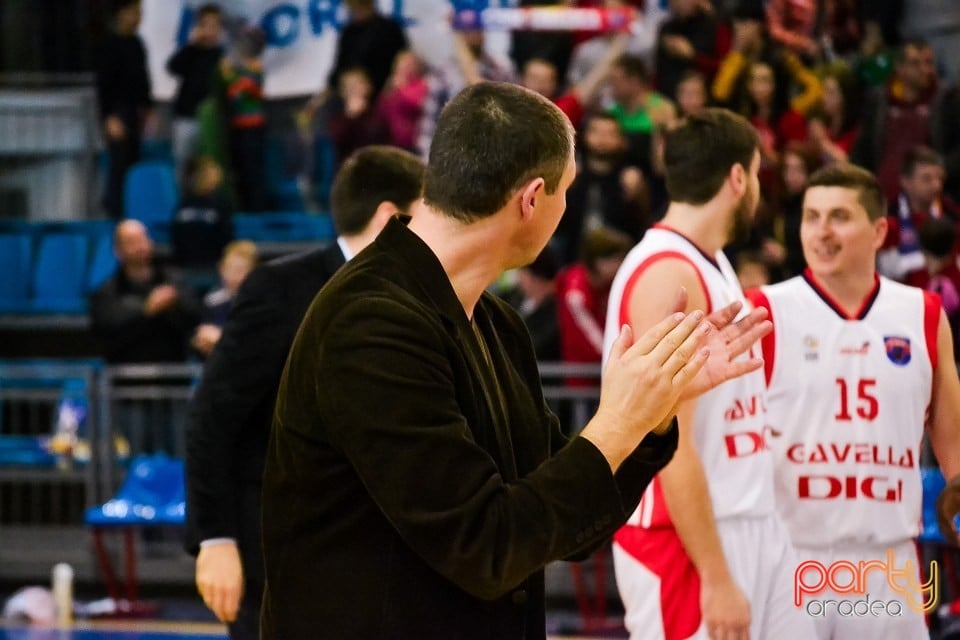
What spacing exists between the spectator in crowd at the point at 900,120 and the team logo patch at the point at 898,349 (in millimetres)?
6282

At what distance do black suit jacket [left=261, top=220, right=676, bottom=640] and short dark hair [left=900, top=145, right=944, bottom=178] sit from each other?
25.7 feet

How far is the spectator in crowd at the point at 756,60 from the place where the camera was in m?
11.6

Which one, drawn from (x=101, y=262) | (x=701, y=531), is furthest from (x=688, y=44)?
(x=701, y=531)

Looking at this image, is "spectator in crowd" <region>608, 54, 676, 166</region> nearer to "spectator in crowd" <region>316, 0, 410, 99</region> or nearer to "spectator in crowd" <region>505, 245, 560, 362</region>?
"spectator in crowd" <region>505, 245, 560, 362</region>

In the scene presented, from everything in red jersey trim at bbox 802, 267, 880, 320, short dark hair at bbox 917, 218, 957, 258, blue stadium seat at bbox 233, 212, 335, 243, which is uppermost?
blue stadium seat at bbox 233, 212, 335, 243

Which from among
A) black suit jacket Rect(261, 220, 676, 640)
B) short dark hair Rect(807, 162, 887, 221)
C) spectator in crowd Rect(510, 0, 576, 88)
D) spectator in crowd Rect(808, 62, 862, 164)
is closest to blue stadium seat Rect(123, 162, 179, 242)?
spectator in crowd Rect(510, 0, 576, 88)

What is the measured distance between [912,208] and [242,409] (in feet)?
22.8

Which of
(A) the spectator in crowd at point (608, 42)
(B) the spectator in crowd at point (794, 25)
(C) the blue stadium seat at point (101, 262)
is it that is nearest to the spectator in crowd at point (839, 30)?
(B) the spectator in crowd at point (794, 25)

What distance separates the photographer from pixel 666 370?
9.45ft

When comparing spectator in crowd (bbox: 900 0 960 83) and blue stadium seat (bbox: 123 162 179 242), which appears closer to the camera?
spectator in crowd (bbox: 900 0 960 83)

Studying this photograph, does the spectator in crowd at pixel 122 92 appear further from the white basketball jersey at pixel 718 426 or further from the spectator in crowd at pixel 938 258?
the white basketball jersey at pixel 718 426

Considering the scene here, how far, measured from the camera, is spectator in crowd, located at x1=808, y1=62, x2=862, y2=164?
11.5 metres

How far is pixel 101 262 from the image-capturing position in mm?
15352

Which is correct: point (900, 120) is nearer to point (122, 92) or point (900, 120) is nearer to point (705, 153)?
point (705, 153)
